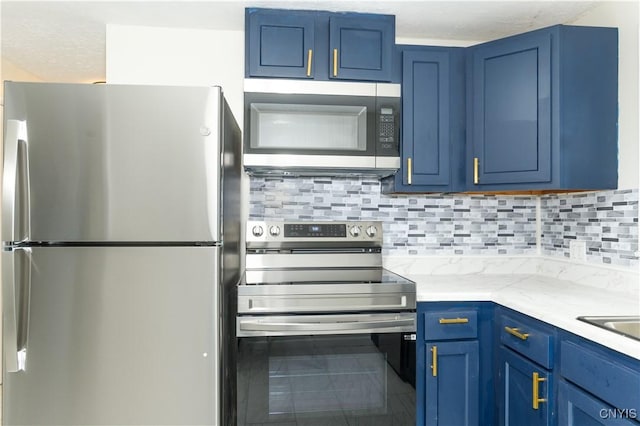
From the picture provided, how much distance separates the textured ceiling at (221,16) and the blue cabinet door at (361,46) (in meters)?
0.06

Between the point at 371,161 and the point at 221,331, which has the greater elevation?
the point at 371,161

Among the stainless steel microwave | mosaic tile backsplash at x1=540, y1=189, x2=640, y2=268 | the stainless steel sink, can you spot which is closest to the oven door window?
the stainless steel sink

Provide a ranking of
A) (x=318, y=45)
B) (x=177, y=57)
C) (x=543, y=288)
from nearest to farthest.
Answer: (x=543, y=288) → (x=318, y=45) → (x=177, y=57)

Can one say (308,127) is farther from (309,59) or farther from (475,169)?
(475,169)

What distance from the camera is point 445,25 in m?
2.28

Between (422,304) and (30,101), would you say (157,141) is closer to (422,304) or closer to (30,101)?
(30,101)

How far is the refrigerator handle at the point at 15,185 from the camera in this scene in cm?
149

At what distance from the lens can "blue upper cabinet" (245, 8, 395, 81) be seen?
2.07m

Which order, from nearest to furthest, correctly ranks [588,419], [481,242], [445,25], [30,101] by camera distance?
[588,419] < [30,101] < [445,25] < [481,242]

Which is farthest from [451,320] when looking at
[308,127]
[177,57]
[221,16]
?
[177,57]

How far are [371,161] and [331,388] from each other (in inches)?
43.0

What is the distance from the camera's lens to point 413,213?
8.14 feet

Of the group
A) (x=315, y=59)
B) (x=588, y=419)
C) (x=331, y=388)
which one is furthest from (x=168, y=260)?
(x=588, y=419)

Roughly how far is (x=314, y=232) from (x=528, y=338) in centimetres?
112
